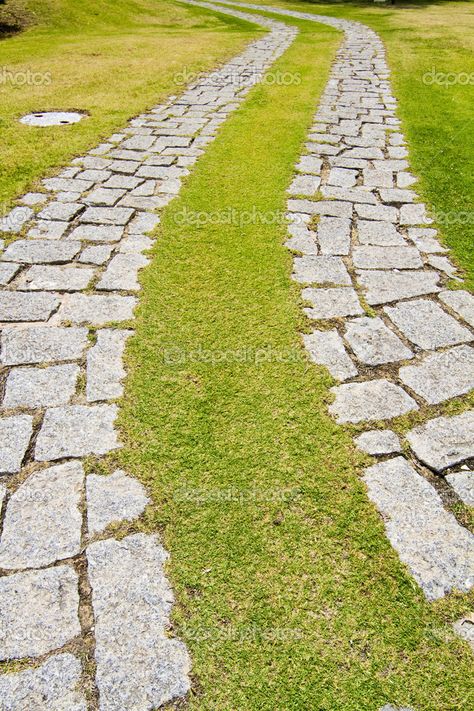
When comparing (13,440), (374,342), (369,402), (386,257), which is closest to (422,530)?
(369,402)

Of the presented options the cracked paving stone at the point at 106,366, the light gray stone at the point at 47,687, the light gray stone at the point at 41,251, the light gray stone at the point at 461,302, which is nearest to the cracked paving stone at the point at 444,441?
the light gray stone at the point at 461,302

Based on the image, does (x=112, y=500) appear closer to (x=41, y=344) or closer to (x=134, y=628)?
(x=134, y=628)

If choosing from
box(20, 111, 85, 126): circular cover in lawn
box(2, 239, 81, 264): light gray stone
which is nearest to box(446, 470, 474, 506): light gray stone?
box(2, 239, 81, 264): light gray stone

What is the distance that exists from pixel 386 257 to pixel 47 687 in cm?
390

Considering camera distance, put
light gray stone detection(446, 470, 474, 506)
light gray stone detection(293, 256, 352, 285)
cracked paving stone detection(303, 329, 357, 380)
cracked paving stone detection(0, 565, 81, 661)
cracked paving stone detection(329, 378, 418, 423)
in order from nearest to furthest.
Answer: cracked paving stone detection(0, 565, 81, 661)
light gray stone detection(446, 470, 474, 506)
cracked paving stone detection(329, 378, 418, 423)
cracked paving stone detection(303, 329, 357, 380)
light gray stone detection(293, 256, 352, 285)

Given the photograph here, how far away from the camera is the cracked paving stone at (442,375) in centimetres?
313

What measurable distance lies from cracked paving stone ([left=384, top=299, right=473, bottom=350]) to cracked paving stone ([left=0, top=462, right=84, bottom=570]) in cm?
237

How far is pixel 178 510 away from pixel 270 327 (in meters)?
1.60

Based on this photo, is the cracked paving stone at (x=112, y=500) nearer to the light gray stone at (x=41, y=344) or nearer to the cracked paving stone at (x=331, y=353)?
the light gray stone at (x=41, y=344)

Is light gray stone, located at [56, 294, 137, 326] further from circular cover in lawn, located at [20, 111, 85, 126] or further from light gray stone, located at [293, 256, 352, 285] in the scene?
circular cover in lawn, located at [20, 111, 85, 126]

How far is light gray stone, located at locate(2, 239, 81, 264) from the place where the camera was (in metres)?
4.41

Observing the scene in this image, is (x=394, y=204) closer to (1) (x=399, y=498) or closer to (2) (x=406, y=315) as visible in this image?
(2) (x=406, y=315)

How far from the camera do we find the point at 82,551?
7.53ft

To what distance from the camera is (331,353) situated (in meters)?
3.44
